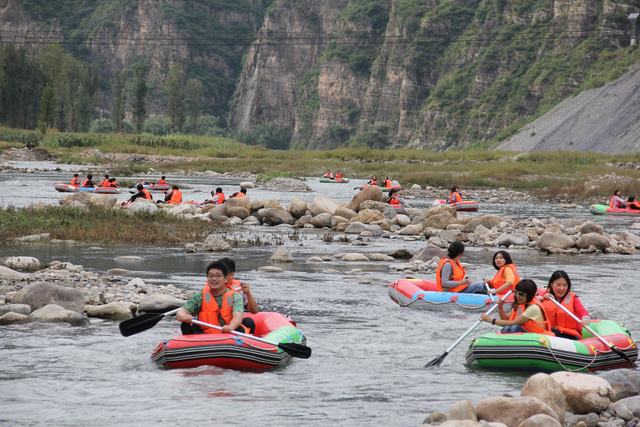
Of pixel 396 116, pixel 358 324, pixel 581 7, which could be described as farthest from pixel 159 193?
pixel 396 116

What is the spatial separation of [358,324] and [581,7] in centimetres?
11501

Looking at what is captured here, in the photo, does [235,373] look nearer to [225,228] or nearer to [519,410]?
[519,410]

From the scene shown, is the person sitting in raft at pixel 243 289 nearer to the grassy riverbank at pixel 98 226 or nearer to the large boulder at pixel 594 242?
the grassy riverbank at pixel 98 226

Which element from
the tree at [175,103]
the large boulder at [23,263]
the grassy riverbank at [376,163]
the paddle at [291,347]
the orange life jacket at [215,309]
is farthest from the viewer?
the tree at [175,103]

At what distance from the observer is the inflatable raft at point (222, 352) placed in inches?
529

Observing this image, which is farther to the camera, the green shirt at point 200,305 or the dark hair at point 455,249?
the dark hair at point 455,249

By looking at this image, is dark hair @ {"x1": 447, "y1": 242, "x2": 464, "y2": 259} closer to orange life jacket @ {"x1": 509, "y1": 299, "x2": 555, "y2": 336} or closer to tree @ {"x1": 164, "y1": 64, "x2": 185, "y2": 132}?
orange life jacket @ {"x1": 509, "y1": 299, "x2": 555, "y2": 336}

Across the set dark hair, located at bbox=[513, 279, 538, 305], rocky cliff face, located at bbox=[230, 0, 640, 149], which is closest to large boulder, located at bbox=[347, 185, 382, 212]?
dark hair, located at bbox=[513, 279, 538, 305]

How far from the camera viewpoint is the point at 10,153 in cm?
9200

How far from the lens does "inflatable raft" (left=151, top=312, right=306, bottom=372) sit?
13445mm

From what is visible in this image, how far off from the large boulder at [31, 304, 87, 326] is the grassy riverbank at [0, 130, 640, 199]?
1637 inches

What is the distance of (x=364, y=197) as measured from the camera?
39.8 meters

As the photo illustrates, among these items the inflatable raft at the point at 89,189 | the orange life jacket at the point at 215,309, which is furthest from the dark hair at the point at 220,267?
the inflatable raft at the point at 89,189

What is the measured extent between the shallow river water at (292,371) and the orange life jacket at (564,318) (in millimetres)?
1133
